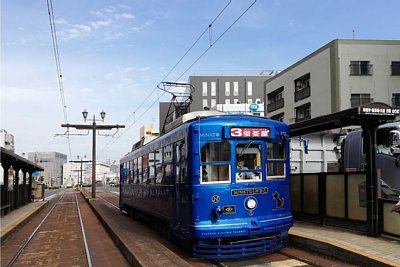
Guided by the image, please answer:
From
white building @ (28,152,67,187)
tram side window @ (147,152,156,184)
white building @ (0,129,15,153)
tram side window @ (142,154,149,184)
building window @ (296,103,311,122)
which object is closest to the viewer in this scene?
tram side window @ (147,152,156,184)

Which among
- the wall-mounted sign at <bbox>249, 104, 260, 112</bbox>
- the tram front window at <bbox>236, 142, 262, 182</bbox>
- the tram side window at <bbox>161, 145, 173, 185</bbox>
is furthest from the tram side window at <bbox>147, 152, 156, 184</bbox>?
the wall-mounted sign at <bbox>249, 104, 260, 112</bbox>

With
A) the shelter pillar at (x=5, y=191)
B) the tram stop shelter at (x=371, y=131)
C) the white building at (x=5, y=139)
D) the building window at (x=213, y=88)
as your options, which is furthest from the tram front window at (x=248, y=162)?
the building window at (x=213, y=88)

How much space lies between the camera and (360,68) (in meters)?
37.4

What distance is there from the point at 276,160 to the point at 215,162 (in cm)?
142

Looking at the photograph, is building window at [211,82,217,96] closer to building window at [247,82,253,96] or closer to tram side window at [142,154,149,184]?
building window at [247,82,253,96]

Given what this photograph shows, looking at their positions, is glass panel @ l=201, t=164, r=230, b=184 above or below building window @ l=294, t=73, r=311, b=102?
below

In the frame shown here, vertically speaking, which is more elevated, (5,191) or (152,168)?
(152,168)

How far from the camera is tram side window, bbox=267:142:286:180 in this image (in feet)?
29.2

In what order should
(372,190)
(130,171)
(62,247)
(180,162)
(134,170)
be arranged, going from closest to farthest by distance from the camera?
(372,190), (180,162), (62,247), (134,170), (130,171)

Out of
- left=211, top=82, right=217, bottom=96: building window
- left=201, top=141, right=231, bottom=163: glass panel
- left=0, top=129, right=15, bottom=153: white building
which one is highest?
left=211, top=82, right=217, bottom=96: building window

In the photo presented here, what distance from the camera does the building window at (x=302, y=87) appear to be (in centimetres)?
4234

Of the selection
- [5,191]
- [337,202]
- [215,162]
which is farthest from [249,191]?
[5,191]

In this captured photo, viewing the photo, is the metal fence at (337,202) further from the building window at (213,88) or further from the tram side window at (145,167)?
the building window at (213,88)

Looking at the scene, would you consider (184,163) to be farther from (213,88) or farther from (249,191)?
(213,88)
